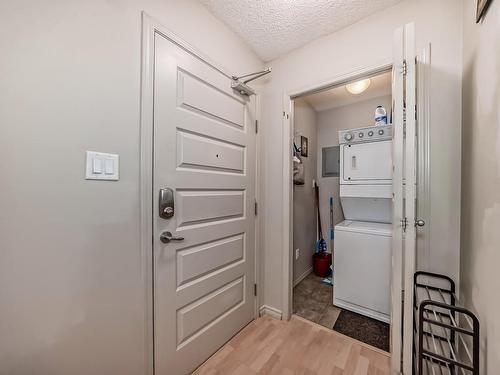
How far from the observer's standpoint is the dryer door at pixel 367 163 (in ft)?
6.39

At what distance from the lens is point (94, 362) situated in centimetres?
91

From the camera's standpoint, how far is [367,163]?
206 cm

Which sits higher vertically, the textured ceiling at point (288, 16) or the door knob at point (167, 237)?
the textured ceiling at point (288, 16)

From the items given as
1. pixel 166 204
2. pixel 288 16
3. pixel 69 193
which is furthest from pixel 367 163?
pixel 69 193

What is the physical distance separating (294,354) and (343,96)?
2.94 metres

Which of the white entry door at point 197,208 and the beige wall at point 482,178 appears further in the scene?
the white entry door at point 197,208

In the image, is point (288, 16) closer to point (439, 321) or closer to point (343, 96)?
point (343, 96)

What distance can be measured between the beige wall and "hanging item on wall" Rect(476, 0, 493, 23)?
1.4 inches

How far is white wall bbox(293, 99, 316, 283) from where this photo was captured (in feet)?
8.39

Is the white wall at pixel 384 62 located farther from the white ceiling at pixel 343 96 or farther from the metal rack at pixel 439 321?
the white ceiling at pixel 343 96

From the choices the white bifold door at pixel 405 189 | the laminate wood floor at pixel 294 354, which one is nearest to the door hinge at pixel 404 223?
the white bifold door at pixel 405 189

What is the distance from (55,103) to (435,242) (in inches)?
81.3

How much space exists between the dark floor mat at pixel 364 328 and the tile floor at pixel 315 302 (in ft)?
0.23

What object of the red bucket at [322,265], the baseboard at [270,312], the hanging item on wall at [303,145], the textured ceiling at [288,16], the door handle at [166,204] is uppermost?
the textured ceiling at [288,16]
